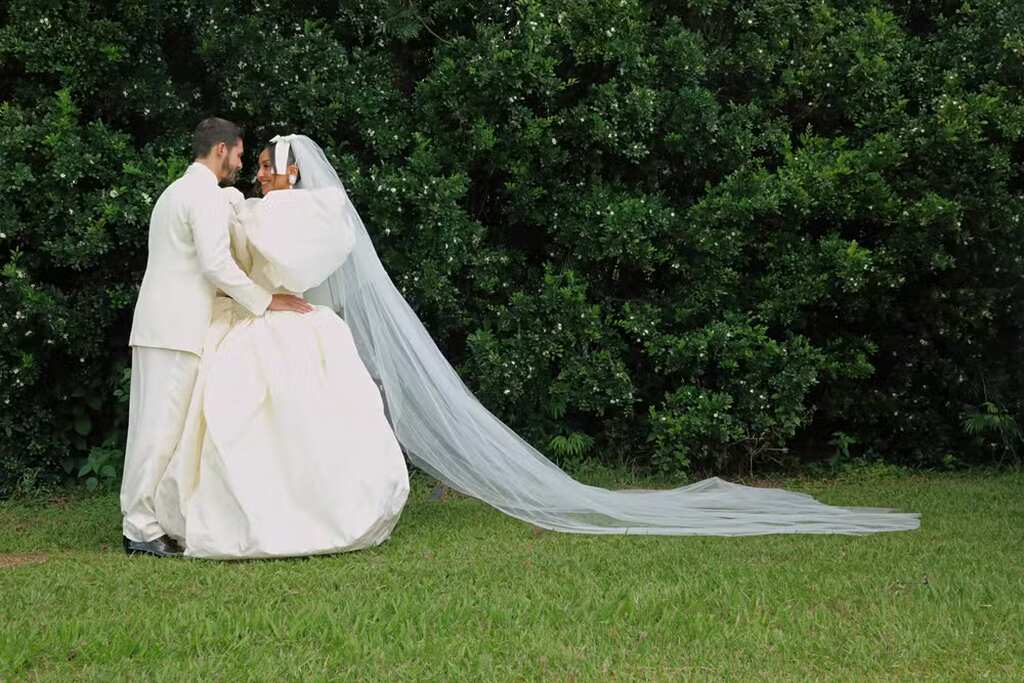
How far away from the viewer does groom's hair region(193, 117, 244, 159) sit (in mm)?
6723

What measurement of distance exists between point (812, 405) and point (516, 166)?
3.13m

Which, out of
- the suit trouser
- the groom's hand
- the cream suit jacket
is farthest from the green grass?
the groom's hand

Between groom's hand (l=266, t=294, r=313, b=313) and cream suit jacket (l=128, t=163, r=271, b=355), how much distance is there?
13 centimetres

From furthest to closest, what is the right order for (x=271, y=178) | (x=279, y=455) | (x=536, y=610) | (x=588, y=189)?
(x=588, y=189) → (x=271, y=178) → (x=279, y=455) → (x=536, y=610)

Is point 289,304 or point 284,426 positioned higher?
point 289,304

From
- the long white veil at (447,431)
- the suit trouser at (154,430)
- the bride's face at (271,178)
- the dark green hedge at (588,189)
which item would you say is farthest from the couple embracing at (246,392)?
the dark green hedge at (588,189)

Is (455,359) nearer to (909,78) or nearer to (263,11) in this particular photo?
(263,11)

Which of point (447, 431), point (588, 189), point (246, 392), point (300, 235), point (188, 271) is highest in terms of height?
point (300, 235)

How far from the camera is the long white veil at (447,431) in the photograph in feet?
23.3

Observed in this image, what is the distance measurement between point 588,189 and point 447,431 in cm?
303

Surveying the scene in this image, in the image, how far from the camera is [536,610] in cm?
508

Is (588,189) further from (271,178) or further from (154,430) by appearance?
(154,430)

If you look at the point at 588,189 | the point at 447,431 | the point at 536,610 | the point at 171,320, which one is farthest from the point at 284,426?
the point at 588,189

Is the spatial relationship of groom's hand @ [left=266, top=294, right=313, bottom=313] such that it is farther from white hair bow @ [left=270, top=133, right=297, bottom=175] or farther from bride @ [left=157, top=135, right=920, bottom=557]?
white hair bow @ [left=270, top=133, right=297, bottom=175]
